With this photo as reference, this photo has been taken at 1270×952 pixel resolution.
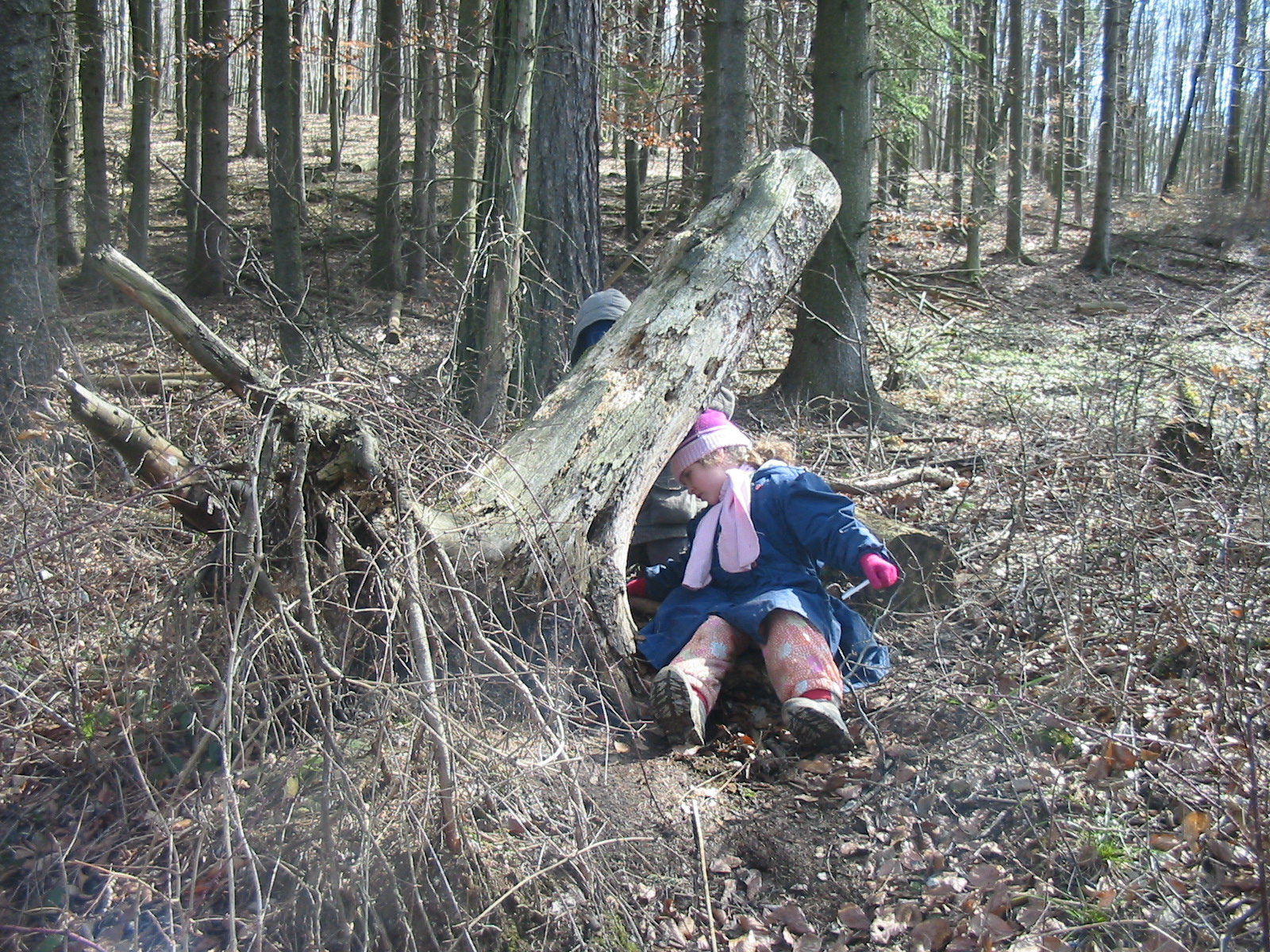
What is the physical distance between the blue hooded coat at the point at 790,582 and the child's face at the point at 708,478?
13 cm

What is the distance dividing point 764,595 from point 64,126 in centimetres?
1041

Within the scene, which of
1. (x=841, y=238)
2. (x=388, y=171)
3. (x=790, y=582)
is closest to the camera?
(x=790, y=582)

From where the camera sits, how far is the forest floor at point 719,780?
2.38 meters

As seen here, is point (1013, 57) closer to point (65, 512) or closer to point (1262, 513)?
point (1262, 513)

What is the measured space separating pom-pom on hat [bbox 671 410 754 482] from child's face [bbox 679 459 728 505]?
0.11 feet

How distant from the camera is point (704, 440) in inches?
161

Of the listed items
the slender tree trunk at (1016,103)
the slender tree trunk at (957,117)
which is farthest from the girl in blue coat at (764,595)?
the slender tree trunk at (1016,103)

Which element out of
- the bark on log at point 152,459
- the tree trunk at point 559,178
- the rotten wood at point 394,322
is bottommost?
the bark on log at point 152,459

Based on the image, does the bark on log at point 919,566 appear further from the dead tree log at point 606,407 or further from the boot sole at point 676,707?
the boot sole at point 676,707

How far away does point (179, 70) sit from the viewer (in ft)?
68.0

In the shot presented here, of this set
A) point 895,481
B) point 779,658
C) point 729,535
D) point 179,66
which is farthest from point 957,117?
point 779,658

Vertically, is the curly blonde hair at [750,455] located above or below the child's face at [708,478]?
above

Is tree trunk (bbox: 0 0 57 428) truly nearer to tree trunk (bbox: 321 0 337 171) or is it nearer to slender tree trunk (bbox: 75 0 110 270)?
tree trunk (bbox: 321 0 337 171)

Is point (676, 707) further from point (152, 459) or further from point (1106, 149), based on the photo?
point (1106, 149)
